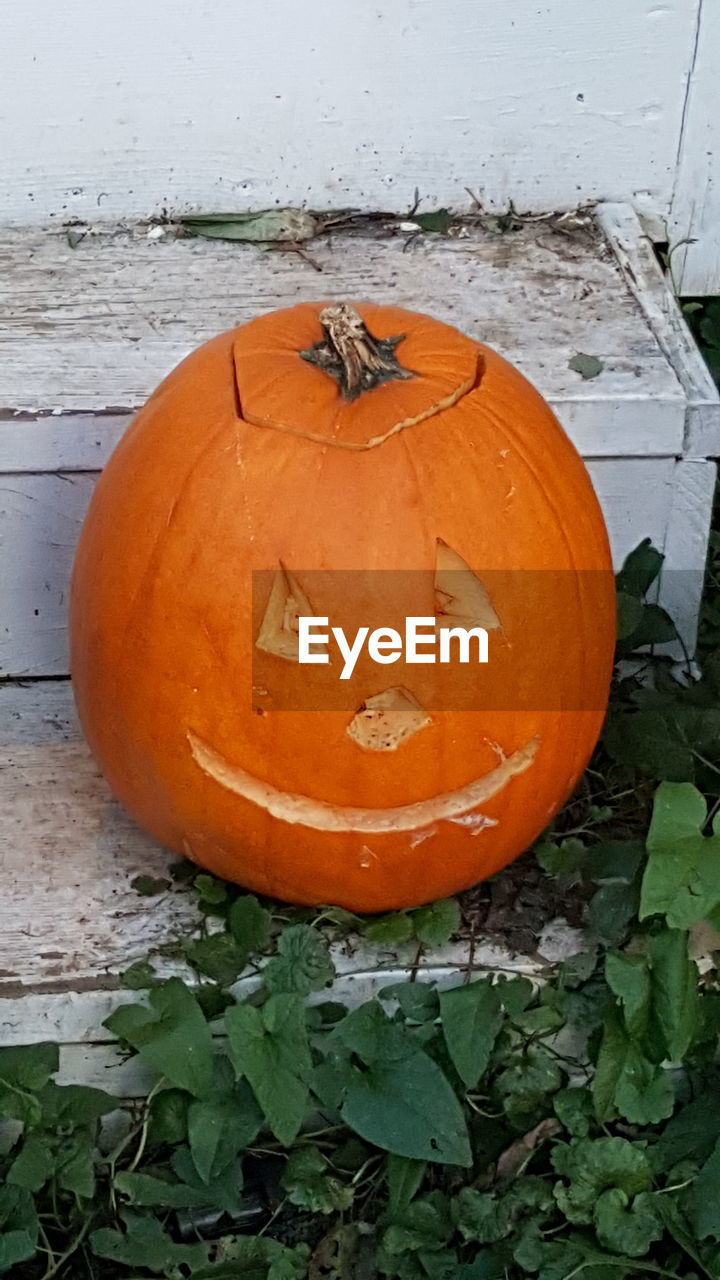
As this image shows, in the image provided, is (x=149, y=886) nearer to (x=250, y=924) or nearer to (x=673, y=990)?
(x=250, y=924)

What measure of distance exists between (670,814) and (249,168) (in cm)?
122

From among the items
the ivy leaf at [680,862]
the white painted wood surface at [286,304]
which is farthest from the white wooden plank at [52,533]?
the ivy leaf at [680,862]

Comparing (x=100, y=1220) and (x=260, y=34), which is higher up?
(x=260, y=34)

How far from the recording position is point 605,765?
1.54 metres

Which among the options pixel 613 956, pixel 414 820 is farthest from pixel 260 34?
pixel 613 956

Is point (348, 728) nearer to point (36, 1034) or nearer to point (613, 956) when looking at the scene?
point (613, 956)

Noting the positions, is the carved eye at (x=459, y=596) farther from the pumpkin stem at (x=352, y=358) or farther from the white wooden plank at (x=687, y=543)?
the white wooden plank at (x=687, y=543)

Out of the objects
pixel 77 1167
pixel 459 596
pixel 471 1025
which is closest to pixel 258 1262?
pixel 77 1167

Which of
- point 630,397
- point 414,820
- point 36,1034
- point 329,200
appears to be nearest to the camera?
point 414,820

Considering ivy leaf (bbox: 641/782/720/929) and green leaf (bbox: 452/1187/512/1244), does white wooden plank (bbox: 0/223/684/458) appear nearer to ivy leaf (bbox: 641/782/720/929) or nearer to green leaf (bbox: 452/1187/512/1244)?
ivy leaf (bbox: 641/782/720/929)

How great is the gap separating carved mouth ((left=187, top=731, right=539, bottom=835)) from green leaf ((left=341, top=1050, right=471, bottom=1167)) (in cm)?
21

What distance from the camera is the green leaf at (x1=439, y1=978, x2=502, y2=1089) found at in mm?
1142

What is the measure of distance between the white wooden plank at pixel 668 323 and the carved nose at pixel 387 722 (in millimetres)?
607

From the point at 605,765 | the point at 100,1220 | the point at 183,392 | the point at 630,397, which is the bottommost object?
the point at 100,1220
